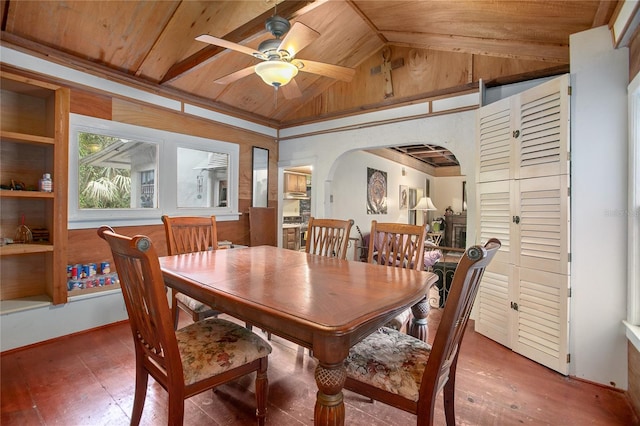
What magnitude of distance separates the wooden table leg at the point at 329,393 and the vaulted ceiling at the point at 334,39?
1887 millimetres

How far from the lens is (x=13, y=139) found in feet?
7.64

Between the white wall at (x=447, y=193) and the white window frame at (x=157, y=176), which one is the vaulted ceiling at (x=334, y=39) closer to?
the white window frame at (x=157, y=176)

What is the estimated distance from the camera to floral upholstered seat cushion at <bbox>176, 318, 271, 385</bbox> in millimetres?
1308

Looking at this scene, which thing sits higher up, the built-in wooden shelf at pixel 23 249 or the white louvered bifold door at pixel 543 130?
the white louvered bifold door at pixel 543 130

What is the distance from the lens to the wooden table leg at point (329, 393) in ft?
3.46

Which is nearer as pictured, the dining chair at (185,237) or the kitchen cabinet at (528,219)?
the kitchen cabinet at (528,219)

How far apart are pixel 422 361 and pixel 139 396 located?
1.31 metres

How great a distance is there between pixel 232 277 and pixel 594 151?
8.17 ft

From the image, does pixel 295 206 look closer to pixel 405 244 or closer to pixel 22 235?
pixel 22 235

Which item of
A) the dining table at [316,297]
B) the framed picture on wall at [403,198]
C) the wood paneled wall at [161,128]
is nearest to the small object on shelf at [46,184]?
the wood paneled wall at [161,128]

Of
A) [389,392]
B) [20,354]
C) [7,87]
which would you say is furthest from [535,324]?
[7,87]

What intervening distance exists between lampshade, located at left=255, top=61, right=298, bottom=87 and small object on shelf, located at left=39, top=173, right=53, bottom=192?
201cm

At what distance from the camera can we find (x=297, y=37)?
5.99 ft

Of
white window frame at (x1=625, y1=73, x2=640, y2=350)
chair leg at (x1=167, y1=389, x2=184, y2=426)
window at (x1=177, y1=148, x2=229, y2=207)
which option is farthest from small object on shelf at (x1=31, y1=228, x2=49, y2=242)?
white window frame at (x1=625, y1=73, x2=640, y2=350)
